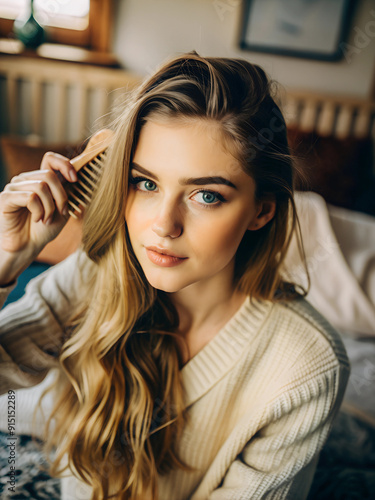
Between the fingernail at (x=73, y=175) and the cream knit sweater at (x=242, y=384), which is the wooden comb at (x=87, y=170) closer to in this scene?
the fingernail at (x=73, y=175)

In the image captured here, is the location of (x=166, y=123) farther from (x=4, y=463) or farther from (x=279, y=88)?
(x=4, y=463)

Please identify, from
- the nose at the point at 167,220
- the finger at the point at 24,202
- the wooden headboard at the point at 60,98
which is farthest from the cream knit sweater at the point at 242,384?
the wooden headboard at the point at 60,98

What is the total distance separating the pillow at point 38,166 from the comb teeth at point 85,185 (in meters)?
0.03

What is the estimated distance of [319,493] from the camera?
73 centimetres

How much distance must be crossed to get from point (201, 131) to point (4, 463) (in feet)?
1.80

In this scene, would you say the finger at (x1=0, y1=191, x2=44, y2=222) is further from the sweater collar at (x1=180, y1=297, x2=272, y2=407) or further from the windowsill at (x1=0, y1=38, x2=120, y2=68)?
the windowsill at (x1=0, y1=38, x2=120, y2=68)

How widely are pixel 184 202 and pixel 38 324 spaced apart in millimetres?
305

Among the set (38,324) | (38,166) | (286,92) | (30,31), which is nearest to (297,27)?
(286,92)

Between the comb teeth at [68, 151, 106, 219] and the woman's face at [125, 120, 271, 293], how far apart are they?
0.14 feet

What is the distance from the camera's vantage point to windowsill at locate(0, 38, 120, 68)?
3.67 feet

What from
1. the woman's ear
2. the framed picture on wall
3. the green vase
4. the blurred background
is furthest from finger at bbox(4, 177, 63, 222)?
the framed picture on wall

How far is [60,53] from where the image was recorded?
1242mm

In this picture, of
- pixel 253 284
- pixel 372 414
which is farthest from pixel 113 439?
pixel 372 414

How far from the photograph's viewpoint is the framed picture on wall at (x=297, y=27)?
134 cm
